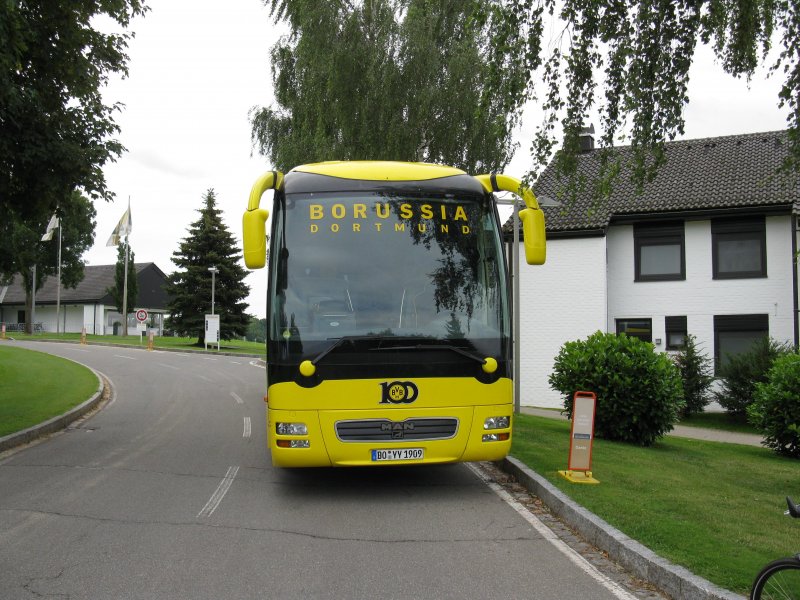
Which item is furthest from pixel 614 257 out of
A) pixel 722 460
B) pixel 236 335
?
pixel 236 335

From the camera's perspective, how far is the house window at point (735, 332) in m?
23.1

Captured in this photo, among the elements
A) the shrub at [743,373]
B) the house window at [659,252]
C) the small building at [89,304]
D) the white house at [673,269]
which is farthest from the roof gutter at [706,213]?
the small building at [89,304]

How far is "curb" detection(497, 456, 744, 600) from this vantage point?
4754 millimetres

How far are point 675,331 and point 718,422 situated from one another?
3.34 meters

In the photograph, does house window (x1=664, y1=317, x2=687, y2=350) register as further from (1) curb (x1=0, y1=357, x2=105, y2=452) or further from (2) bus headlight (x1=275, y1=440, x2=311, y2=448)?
(2) bus headlight (x1=275, y1=440, x2=311, y2=448)

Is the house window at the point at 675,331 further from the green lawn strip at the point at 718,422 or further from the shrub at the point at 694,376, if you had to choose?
the green lawn strip at the point at 718,422

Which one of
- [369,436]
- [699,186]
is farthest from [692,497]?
[699,186]

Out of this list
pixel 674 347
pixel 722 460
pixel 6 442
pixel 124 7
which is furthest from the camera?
pixel 674 347

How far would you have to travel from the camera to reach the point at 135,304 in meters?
71.6

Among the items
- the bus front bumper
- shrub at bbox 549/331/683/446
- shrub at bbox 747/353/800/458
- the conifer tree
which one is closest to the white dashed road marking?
the bus front bumper

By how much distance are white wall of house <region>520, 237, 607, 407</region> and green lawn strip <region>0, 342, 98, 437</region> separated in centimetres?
1359

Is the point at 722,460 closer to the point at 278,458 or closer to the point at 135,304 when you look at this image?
the point at 278,458

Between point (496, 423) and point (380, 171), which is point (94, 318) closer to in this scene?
point (380, 171)

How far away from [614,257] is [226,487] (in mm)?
18947
